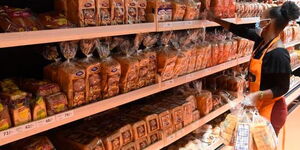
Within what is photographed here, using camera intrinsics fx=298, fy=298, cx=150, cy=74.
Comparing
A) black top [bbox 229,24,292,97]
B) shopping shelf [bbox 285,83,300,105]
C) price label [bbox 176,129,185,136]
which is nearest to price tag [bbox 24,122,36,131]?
price label [bbox 176,129,185,136]

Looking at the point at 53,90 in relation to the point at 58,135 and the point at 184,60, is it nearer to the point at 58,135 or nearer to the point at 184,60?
the point at 58,135

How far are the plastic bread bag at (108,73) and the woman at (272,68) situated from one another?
3.34ft

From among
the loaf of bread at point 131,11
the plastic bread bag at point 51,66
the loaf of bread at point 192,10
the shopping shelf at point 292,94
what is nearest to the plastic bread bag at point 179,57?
the loaf of bread at point 192,10

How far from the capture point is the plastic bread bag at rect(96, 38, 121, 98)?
1611 millimetres

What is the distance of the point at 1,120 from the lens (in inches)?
46.3

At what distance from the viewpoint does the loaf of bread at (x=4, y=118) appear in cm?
118

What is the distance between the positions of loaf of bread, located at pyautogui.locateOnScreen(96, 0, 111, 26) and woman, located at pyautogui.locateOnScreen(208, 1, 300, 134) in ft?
3.59

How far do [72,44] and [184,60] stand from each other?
898 mm

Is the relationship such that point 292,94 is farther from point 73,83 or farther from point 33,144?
point 33,144

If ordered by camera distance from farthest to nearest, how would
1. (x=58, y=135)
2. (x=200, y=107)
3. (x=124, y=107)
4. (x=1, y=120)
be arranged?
(x=200, y=107) < (x=124, y=107) < (x=58, y=135) < (x=1, y=120)

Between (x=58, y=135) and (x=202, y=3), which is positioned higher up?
(x=202, y=3)

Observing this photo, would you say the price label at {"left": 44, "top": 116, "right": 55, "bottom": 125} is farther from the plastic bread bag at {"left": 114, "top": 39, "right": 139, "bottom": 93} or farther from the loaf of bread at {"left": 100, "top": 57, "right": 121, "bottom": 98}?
the plastic bread bag at {"left": 114, "top": 39, "right": 139, "bottom": 93}

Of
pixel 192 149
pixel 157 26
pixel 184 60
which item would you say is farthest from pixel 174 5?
pixel 192 149

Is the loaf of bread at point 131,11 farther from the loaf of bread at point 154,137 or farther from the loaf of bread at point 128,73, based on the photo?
the loaf of bread at point 154,137
